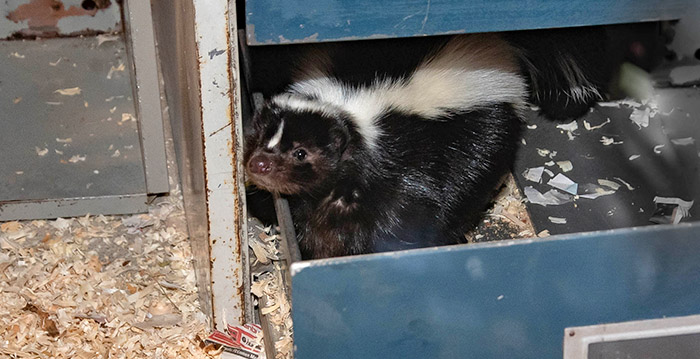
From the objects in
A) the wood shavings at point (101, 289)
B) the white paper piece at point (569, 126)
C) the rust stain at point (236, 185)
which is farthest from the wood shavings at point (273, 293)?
Result: the white paper piece at point (569, 126)

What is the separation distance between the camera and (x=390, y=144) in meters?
1.88

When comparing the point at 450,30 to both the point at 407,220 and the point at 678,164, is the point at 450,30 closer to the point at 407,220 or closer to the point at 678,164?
the point at 407,220

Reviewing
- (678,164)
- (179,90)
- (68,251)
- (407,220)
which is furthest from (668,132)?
(68,251)

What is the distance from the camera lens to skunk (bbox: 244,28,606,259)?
181 cm

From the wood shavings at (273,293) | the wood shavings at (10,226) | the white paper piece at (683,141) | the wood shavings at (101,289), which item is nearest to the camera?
the wood shavings at (273,293)

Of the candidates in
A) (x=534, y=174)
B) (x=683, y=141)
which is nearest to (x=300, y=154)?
(x=534, y=174)

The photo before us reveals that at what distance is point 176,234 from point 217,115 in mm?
820

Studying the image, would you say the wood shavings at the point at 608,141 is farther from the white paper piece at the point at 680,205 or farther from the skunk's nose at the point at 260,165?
the skunk's nose at the point at 260,165

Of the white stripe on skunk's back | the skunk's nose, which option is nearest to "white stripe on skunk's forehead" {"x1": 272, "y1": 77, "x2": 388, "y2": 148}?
the white stripe on skunk's back

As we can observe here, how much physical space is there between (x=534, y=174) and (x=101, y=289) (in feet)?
3.82

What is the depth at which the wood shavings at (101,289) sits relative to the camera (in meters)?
2.01

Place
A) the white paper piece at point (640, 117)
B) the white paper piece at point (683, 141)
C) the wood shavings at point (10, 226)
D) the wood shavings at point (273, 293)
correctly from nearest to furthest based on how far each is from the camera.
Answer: the wood shavings at point (273, 293)
the white paper piece at point (683, 141)
the wood shavings at point (10, 226)
the white paper piece at point (640, 117)

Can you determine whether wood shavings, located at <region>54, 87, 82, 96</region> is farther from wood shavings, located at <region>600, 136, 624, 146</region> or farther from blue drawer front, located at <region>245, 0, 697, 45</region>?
wood shavings, located at <region>600, 136, 624, 146</region>

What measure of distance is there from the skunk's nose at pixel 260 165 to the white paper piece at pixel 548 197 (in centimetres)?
81
